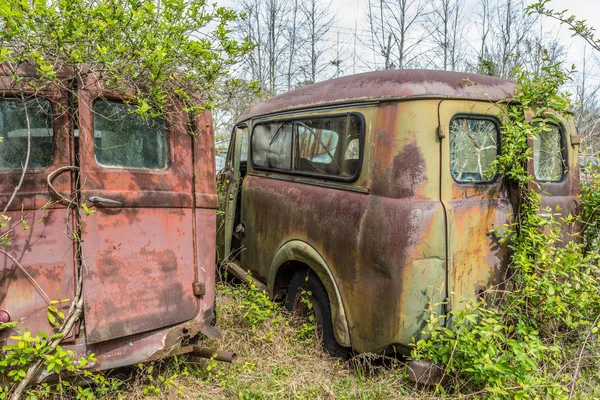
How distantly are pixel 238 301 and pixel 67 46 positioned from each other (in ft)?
8.92

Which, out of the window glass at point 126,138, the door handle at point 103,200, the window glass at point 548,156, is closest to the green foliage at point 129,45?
the window glass at point 126,138

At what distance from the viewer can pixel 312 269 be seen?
12.3 ft

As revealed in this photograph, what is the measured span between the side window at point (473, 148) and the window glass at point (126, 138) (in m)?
2.05

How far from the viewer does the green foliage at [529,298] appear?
2.83 metres

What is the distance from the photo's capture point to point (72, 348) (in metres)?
2.79

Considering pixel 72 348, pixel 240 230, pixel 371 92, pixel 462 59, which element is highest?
pixel 462 59

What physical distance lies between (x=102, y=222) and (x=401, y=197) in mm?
1947

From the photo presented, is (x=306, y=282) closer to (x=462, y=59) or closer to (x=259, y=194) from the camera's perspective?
(x=259, y=194)

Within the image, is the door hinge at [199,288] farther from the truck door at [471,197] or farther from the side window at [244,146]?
the side window at [244,146]

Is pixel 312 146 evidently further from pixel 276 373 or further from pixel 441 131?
pixel 276 373

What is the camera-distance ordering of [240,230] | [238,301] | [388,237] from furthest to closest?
[240,230], [238,301], [388,237]

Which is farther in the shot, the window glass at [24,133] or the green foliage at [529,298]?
the green foliage at [529,298]

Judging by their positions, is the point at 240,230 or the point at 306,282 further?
the point at 240,230

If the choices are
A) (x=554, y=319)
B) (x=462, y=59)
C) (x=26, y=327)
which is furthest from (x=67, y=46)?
(x=462, y=59)
